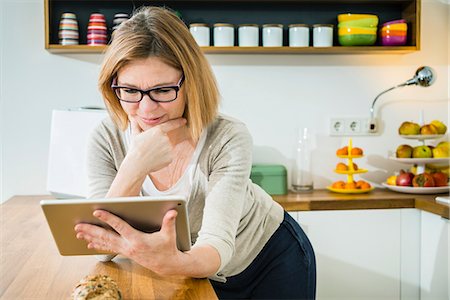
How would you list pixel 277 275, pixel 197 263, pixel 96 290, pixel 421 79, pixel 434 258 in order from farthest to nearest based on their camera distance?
pixel 421 79
pixel 434 258
pixel 277 275
pixel 197 263
pixel 96 290

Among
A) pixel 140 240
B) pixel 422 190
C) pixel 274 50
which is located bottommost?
pixel 422 190

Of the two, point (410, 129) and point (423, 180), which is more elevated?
point (410, 129)

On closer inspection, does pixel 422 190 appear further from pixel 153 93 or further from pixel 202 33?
pixel 153 93

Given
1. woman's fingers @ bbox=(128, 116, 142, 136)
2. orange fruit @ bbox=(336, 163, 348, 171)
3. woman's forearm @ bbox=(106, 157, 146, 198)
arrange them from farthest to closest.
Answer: orange fruit @ bbox=(336, 163, 348, 171) → woman's fingers @ bbox=(128, 116, 142, 136) → woman's forearm @ bbox=(106, 157, 146, 198)

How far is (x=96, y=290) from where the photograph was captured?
3.68 ft

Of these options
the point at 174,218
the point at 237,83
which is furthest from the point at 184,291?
the point at 237,83

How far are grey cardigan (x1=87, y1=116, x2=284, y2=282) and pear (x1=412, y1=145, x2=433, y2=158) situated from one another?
1.32 metres

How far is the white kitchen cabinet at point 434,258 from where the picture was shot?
258 cm

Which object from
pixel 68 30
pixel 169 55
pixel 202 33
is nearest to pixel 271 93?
pixel 202 33

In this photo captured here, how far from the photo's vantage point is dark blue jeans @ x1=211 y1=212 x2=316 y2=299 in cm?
175

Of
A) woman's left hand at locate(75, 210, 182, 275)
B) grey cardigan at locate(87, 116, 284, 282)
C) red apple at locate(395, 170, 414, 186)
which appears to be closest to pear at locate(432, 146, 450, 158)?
red apple at locate(395, 170, 414, 186)

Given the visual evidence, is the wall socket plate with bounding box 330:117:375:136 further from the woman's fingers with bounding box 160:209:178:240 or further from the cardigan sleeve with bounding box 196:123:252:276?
the woman's fingers with bounding box 160:209:178:240

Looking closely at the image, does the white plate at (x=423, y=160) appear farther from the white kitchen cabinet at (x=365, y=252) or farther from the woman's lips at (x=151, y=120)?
the woman's lips at (x=151, y=120)

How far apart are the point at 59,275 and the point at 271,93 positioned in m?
1.73
